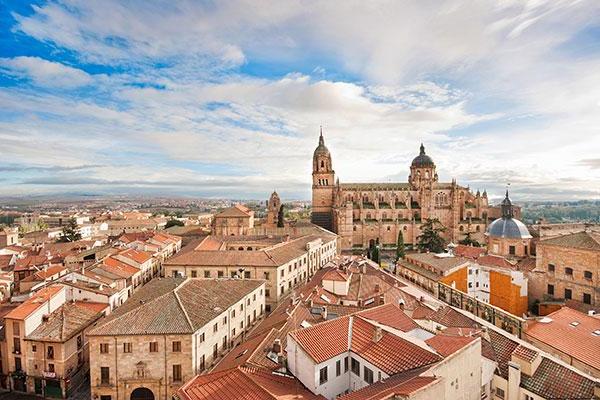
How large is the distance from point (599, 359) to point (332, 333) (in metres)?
16.1

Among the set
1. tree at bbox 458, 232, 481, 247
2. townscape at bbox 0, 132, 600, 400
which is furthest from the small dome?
tree at bbox 458, 232, 481, 247

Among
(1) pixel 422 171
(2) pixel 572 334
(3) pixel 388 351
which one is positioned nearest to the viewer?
(3) pixel 388 351

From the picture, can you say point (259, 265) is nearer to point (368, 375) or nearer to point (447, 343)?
point (368, 375)

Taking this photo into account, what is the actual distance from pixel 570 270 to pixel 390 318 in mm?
27235

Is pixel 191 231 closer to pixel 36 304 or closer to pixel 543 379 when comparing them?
pixel 36 304

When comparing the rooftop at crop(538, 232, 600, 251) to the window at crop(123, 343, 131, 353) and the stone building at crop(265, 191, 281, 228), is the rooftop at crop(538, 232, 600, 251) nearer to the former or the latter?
the window at crop(123, 343, 131, 353)

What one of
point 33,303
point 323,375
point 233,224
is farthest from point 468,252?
point 33,303

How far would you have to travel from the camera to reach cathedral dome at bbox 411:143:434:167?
306 ft

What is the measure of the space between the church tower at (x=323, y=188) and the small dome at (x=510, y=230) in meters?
45.0

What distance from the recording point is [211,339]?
2658 centimetres

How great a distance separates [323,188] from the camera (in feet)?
297

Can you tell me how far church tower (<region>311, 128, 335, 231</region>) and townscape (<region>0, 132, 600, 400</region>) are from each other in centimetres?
3158

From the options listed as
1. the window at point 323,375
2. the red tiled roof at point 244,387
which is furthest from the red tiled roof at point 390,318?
the red tiled roof at point 244,387

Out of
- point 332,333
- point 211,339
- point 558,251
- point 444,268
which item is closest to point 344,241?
point 444,268
